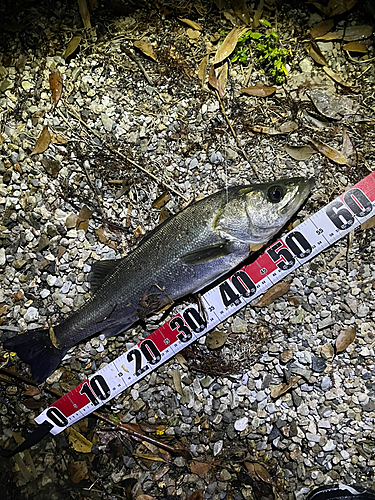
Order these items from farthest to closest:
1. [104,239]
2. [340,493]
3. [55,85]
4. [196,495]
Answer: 1. [55,85]
2. [104,239]
3. [196,495]
4. [340,493]

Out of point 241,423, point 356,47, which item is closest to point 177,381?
point 241,423

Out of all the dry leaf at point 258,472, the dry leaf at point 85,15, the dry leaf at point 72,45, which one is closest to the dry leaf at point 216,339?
the dry leaf at point 258,472

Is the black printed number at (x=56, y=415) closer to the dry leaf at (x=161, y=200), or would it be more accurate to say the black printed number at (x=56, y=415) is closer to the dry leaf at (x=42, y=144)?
the dry leaf at (x=161, y=200)

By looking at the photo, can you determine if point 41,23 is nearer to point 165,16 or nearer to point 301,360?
point 165,16

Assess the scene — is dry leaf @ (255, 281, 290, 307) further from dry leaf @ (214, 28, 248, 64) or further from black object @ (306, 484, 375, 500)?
dry leaf @ (214, 28, 248, 64)

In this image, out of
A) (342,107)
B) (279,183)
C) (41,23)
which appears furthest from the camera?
(41,23)

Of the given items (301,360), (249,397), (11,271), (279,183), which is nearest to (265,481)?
(249,397)

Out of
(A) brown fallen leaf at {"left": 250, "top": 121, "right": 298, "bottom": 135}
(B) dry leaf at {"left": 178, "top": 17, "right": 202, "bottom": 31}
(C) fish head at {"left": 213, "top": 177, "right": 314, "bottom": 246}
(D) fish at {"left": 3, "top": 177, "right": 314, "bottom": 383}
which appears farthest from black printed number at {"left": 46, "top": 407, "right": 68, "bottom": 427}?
(B) dry leaf at {"left": 178, "top": 17, "right": 202, "bottom": 31}

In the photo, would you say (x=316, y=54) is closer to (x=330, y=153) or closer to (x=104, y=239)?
(x=330, y=153)
